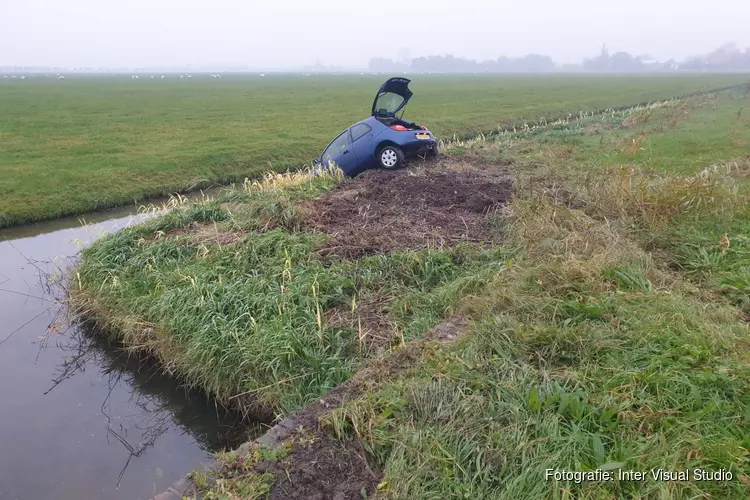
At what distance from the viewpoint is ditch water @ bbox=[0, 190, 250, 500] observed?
4832 mm

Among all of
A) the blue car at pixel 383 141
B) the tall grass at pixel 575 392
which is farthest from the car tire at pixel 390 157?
the tall grass at pixel 575 392

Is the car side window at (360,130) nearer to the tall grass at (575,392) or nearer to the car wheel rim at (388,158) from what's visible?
the car wheel rim at (388,158)

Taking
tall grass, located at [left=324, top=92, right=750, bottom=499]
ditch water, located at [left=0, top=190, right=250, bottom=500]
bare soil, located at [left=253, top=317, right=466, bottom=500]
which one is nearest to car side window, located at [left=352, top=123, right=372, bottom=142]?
tall grass, located at [left=324, top=92, right=750, bottom=499]

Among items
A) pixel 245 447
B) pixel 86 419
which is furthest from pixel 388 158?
pixel 245 447

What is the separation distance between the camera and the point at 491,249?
7.31 m

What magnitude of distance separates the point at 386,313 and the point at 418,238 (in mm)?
2160

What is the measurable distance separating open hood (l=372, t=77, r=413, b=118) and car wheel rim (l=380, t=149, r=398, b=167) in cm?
125

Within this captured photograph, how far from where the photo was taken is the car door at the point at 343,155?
12.9m

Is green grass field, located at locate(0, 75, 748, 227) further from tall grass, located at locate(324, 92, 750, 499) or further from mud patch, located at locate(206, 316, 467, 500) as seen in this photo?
tall grass, located at locate(324, 92, 750, 499)

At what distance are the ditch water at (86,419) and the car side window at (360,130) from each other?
7.71 metres

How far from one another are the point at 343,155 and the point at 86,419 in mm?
8928

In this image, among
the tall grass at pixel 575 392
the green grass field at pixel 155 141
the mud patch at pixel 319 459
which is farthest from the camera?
the green grass field at pixel 155 141

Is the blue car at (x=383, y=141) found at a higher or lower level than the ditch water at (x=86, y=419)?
higher

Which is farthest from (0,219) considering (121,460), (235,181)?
(121,460)
